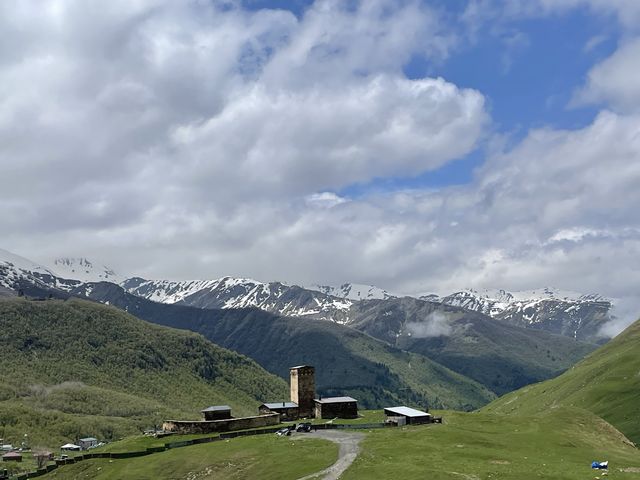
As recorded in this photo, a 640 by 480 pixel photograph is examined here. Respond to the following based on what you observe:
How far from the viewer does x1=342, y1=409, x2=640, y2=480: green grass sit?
7319cm

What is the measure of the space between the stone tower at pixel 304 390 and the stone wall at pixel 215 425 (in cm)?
1349

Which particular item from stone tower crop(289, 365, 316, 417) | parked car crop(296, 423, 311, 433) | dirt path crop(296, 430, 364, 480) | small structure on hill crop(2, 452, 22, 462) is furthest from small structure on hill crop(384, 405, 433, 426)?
small structure on hill crop(2, 452, 22, 462)

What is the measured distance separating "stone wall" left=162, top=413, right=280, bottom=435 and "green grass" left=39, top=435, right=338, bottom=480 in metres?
10.5

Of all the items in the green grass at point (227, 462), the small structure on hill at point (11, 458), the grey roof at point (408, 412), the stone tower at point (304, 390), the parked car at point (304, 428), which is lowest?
the small structure on hill at point (11, 458)

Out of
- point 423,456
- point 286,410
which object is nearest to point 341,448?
point 423,456

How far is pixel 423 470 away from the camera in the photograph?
241 feet

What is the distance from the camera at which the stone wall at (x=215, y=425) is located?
113 metres

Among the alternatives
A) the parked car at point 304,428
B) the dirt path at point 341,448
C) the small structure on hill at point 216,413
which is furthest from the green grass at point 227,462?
the small structure on hill at point 216,413

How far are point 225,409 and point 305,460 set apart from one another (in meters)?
41.4

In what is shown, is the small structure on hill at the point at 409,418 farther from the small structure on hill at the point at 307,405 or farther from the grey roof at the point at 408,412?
the small structure on hill at the point at 307,405

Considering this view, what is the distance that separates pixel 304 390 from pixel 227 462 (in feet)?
144

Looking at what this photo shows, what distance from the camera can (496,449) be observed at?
89.4m

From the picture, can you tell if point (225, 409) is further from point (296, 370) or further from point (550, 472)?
point (550, 472)

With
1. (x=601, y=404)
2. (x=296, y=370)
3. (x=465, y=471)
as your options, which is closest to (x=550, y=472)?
(x=465, y=471)
